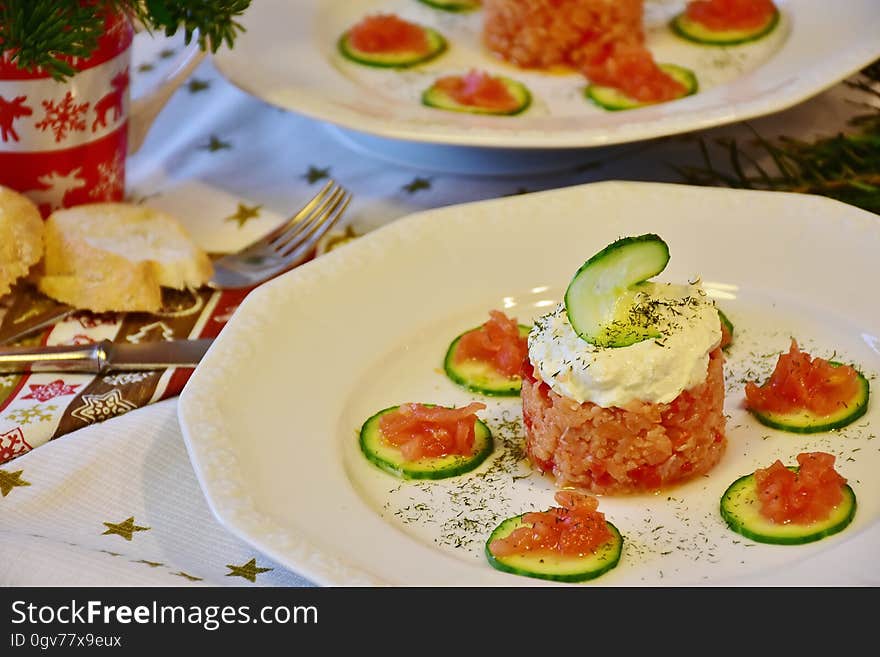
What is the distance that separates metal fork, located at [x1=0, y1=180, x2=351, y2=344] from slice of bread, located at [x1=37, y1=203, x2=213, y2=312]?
65mm

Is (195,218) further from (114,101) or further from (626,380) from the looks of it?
(626,380)

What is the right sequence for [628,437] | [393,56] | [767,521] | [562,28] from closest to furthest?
[767,521] < [628,437] < [562,28] < [393,56]

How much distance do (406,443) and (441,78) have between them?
1.96 meters

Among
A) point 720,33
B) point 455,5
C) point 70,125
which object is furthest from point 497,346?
point 455,5

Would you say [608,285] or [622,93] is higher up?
[608,285]

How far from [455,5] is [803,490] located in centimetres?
293

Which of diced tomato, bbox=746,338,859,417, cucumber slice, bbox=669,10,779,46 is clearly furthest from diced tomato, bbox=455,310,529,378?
cucumber slice, bbox=669,10,779,46

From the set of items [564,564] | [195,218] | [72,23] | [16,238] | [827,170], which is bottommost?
[195,218]

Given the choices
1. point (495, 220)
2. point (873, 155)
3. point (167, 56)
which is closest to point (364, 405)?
point (495, 220)

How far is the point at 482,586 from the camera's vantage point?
247 centimetres

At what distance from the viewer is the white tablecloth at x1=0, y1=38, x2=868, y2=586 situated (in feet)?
8.85

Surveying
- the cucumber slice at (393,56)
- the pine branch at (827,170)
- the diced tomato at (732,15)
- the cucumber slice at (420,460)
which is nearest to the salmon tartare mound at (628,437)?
the cucumber slice at (420,460)

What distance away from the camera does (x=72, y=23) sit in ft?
11.0

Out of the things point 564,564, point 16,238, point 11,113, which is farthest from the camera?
point 11,113
